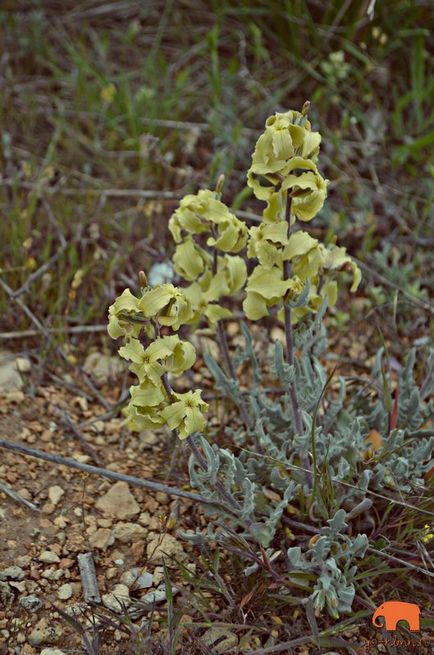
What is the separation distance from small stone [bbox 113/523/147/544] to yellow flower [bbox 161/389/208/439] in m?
0.55

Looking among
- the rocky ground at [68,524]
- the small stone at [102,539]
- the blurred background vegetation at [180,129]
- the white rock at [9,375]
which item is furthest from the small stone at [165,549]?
the blurred background vegetation at [180,129]

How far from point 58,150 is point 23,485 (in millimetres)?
2158

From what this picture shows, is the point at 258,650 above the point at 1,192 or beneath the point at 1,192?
beneath

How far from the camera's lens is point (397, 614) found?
215cm

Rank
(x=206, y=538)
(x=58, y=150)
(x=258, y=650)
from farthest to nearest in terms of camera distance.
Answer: (x=58, y=150)
(x=206, y=538)
(x=258, y=650)

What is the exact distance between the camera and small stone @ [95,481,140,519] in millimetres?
2461

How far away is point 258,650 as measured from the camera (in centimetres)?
206

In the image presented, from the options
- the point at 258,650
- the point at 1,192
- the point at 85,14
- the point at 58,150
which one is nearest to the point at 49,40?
Result: the point at 85,14

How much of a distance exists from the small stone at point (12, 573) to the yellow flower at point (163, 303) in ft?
2.68

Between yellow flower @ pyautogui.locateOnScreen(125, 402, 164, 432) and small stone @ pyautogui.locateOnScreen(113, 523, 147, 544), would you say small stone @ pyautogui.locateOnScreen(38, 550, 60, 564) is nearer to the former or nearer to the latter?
small stone @ pyautogui.locateOnScreen(113, 523, 147, 544)

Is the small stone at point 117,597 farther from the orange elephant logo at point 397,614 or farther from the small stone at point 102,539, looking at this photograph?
the orange elephant logo at point 397,614

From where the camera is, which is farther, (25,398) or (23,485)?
(25,398)

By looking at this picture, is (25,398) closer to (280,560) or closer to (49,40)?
(280,560)

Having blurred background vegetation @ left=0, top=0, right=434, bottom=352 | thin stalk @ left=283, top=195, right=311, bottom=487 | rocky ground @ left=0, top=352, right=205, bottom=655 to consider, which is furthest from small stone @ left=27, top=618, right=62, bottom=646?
blurred background vegetation @ left=0, top=0, right=434, bottom=352
